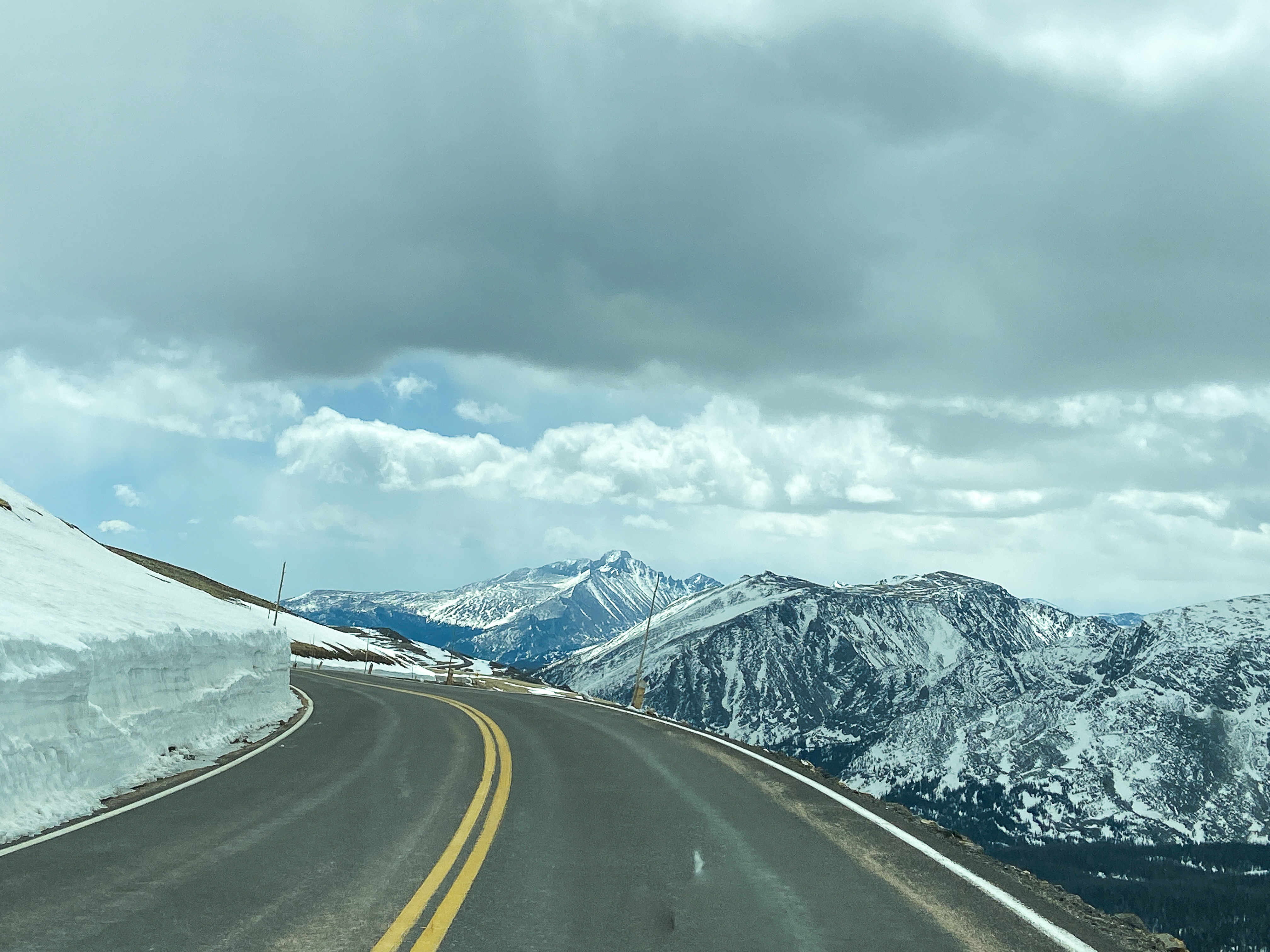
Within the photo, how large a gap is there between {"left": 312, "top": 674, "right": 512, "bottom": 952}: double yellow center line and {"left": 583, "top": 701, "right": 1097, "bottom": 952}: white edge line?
4.80 m

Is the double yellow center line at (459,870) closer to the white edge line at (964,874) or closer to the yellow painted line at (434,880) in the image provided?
the yellow painted line at (434,880)

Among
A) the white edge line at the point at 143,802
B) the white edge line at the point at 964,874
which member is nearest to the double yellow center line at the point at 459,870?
the white edge line at the point at 143,802

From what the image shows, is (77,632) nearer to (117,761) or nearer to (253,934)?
(117,761)

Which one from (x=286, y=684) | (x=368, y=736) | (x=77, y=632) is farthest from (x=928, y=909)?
(x=286, y=684)

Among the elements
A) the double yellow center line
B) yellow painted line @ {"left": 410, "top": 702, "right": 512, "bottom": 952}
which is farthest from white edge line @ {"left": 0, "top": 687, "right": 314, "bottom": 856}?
yellow painted line @ {"left": 410, "top": 702, "right": 512, "bottom": 952}

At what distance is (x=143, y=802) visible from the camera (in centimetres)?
1127

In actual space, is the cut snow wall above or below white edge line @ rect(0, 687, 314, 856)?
above

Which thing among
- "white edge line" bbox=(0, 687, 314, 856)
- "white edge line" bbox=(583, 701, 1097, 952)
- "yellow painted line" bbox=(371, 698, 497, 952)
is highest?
"white edge line" bbox=(583, 701, 1097, 952)

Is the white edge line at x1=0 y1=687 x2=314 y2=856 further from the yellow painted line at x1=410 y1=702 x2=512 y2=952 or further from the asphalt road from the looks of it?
the yellow painted line at x1=410 y1=702 x2=512 y2=952

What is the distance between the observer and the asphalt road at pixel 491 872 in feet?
21.2

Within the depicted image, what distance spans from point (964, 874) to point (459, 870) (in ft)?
16.8

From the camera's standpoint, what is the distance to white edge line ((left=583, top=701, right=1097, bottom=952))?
692 centimetres

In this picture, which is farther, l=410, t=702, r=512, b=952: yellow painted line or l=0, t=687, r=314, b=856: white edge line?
l=0, t=687, r=314, b=856: white edge line

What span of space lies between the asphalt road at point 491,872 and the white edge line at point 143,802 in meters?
0.20
